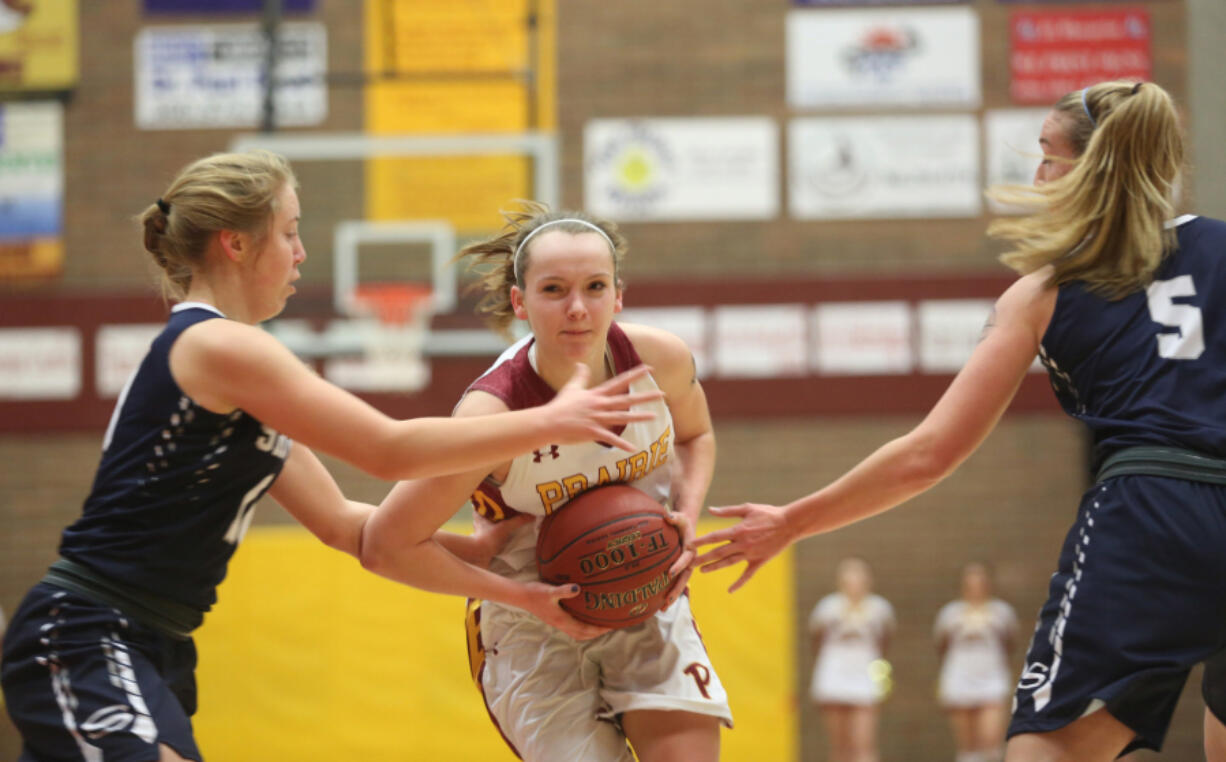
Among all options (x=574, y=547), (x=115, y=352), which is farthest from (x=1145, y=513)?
(x=115, y=352)

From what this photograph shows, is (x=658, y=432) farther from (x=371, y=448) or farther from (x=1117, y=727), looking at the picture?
(x=1117, y=727)

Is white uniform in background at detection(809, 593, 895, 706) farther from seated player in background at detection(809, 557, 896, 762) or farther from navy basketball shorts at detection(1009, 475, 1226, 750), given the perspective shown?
navy basketball shorts at detection(1009, 475, 1226, 750)

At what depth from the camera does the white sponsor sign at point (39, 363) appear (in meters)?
10.5

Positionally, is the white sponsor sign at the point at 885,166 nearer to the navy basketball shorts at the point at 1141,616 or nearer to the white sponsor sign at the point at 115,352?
the white sponsor sign at the point at 115,352

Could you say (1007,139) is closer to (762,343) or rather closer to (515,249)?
(762,343)

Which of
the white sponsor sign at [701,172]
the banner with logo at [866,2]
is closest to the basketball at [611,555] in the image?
the white sponsor sign at [701,172]

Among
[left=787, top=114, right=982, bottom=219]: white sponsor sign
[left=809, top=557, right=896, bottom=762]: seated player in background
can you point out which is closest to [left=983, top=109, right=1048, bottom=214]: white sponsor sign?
[left=787, top=114, right=982, bottom=219]: white sponsor sign

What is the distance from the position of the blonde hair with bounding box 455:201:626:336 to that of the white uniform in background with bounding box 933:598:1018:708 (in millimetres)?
7385

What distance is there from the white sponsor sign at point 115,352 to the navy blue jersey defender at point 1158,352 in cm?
947

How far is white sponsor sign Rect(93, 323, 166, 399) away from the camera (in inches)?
413

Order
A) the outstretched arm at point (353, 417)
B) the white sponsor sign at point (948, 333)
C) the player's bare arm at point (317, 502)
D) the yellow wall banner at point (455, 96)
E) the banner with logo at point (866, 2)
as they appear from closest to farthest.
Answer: the outstretched arm at point (353, 417) → the player's bare arm at point (317, 502) → the yellow wall banner at point (455, 96) → the white sponsor sign at point (948, 333) → the banner with logo at point (866, 2)

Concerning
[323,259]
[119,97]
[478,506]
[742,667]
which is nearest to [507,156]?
[323,259]

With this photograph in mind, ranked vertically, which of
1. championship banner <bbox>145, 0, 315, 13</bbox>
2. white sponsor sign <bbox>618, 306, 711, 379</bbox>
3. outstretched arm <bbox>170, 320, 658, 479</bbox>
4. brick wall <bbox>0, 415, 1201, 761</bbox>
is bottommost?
brick wall <bbox>0, 415, 1201, 761</bbox>

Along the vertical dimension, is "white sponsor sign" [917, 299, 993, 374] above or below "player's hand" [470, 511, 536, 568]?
above
